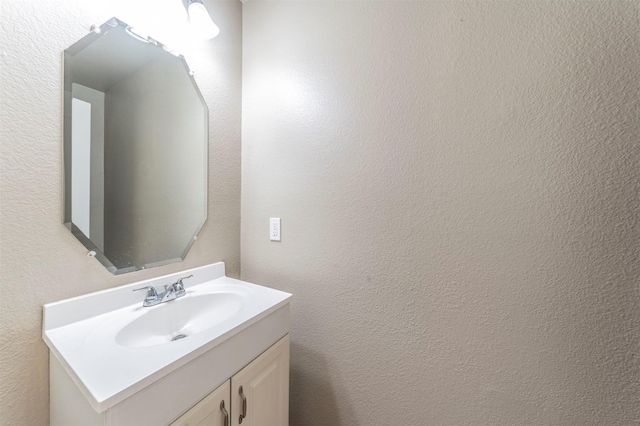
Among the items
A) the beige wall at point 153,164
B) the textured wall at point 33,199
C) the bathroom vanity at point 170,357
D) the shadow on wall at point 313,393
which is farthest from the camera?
the shadow on wall at point 313,393

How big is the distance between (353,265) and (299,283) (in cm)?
30

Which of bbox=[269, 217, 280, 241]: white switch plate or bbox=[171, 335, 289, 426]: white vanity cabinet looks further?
bbox=[269, 217, 280, 241]: white switch plate

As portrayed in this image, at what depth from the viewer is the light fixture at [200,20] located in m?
0.98

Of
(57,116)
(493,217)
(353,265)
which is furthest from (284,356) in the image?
(57,116)

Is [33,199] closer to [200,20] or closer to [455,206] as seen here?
[200,20]

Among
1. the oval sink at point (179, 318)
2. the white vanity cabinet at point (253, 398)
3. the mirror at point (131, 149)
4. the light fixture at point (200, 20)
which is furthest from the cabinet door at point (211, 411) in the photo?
the light fixture at point (200, 20)

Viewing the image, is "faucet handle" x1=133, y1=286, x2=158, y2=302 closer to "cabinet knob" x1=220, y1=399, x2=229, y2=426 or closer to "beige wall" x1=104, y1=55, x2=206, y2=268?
"beige wall" x1=104, y1=55, x2=206, y2=268

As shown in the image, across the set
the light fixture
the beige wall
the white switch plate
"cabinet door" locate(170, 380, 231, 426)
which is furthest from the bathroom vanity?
the light fixture

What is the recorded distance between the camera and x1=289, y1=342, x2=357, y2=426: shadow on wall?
1.12 metres

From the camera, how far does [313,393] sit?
118cm

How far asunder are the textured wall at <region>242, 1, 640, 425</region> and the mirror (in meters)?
0.35

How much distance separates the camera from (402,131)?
3.20ft

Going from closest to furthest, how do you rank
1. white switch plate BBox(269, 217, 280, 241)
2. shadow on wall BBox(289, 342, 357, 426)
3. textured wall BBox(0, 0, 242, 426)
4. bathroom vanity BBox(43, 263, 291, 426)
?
bathroom vanity BBox(43, 263, 291, 426)
textured wall BBox(0, 0, 242, 426)
shadow on wall BBox(289, 342, 357, 426)
white switch plate BBox(269, 217, 280, 241)

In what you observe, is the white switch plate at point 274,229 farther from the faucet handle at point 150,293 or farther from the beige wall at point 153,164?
the faucet handle at point 150,293
